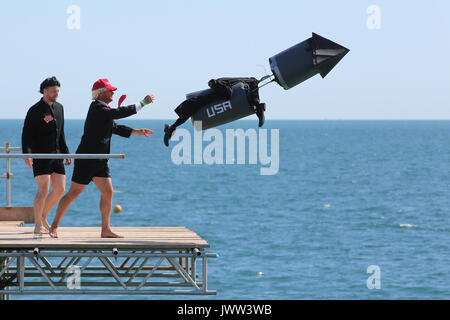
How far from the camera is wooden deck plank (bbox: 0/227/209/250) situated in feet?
38.9

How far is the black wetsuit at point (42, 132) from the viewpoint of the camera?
12.2 m

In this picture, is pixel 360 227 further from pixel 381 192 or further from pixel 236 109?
pixel 236 109

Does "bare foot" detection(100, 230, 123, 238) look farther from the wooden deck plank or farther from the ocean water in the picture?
the ocean water

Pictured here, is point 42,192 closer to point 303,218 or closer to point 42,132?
point 42,132

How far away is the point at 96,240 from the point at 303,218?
62.2 metres

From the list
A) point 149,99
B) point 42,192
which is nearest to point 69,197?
point 42,192

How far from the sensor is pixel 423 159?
13412cm

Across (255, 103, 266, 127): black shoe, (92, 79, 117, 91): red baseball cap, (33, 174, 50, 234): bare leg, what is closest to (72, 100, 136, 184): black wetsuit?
(92, 79, 117, 91): red baseball cap

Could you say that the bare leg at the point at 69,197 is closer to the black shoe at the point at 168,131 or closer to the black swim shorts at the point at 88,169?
the black swim shorts at the point at 88,169

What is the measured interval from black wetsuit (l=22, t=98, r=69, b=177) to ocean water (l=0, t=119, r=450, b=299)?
108 feet

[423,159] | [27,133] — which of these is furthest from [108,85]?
[423,159]

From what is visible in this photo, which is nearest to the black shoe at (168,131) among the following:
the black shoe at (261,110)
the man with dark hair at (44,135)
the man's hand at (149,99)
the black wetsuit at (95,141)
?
the man's hand at (149,99)

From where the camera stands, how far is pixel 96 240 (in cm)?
1220
